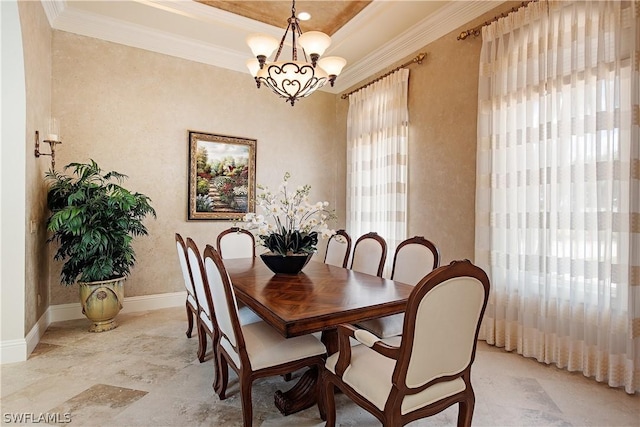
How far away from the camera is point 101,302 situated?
3367mm

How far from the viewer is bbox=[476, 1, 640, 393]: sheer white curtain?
2281mm

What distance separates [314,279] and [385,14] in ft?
9.90

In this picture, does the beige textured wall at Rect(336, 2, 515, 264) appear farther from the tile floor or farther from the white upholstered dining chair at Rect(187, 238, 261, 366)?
the white upholstered dining chair at Rect(187, 238, 261, 366)

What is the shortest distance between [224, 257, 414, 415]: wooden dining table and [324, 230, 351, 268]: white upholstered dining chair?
68 cm

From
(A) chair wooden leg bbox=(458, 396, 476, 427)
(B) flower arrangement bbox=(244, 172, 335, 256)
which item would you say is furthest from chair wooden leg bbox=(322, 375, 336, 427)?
(B) flower arrangement bbox=(244, 172, 335, 256)

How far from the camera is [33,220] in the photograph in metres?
3.06

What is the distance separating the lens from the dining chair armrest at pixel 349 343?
56.3 inches

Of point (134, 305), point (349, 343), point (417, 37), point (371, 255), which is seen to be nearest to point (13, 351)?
point (134, 305)

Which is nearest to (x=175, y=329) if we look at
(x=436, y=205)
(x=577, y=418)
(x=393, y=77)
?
(x=436, y=205)

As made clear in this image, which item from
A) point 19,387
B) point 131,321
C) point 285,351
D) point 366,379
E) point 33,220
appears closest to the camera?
point 366,379

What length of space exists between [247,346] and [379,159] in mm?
3322

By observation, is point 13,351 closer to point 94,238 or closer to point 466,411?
point 94,238

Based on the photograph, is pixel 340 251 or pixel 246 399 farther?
pixel 340 251

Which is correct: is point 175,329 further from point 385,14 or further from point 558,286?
point 385,14
